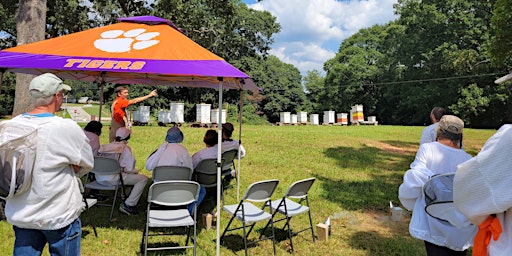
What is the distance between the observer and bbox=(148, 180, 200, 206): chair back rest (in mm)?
3992

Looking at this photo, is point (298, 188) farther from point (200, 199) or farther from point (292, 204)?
point (200, 199)

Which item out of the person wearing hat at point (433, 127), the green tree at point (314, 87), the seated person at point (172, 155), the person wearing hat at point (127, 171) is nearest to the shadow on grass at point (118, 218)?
the person wearing hat at point (127, 171)

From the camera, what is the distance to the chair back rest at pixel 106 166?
5043 millimetres

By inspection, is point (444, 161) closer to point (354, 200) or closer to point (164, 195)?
point (164, 195)

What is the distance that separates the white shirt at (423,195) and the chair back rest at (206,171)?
332 cm

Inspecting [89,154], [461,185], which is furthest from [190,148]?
[461,185]

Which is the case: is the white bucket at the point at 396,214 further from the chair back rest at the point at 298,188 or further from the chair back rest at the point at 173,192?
the chair back rest at the point at 173,192

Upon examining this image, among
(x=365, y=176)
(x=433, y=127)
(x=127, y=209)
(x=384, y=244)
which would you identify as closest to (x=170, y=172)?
(x=127, y=209)

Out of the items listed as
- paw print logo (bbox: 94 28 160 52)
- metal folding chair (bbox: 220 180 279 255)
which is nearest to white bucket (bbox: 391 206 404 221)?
metal folding chair (bbox: 220 180 279 255)

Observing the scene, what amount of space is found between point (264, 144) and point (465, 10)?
94.4ft

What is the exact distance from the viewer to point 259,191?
13.9ft

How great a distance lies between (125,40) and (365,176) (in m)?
7.05

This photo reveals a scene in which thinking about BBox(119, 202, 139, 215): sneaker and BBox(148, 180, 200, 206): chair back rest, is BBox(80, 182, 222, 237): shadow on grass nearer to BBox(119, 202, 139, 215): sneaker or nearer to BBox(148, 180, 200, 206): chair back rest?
BBox(119, 202, 139, 215): sneaker

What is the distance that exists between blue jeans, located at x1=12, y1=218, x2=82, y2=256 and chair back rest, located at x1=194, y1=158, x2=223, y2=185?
10.2 ft
